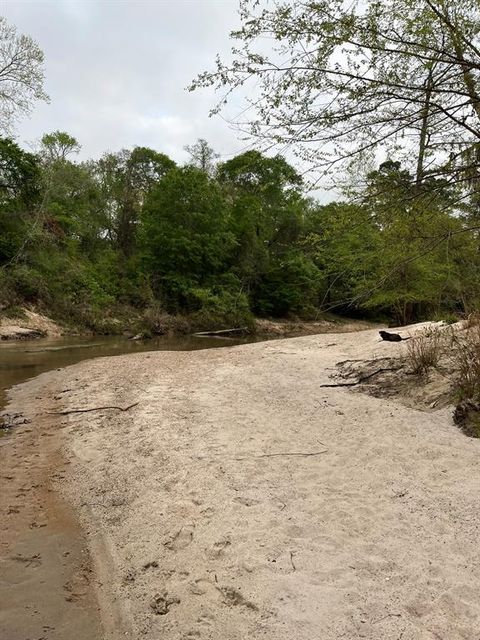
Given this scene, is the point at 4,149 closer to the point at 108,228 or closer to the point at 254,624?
the point at 108,228

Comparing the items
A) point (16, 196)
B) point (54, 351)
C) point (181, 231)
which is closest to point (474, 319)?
point (54, 351)

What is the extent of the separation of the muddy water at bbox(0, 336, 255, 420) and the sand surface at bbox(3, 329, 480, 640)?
13.1 ft

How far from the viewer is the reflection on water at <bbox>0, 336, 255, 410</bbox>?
36.2ft

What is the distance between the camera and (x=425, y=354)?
7652 millimetres

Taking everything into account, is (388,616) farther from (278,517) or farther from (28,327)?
(28,327)

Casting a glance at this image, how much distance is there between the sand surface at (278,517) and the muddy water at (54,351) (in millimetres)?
4004

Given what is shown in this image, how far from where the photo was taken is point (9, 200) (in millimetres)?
22906

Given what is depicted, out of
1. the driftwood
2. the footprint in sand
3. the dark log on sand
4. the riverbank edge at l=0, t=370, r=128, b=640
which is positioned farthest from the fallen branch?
the driftwood

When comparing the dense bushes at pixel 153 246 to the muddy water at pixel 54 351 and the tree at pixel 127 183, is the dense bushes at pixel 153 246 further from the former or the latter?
the muddy water at pixel 54 351

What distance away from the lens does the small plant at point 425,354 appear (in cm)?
759

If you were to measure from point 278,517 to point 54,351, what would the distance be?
1327cm

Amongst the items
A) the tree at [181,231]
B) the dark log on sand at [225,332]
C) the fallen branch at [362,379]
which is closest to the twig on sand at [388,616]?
the fallen branch at [362,379]

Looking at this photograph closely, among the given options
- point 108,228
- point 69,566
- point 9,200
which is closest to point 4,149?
point 9,200

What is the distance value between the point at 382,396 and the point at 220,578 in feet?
16.8
